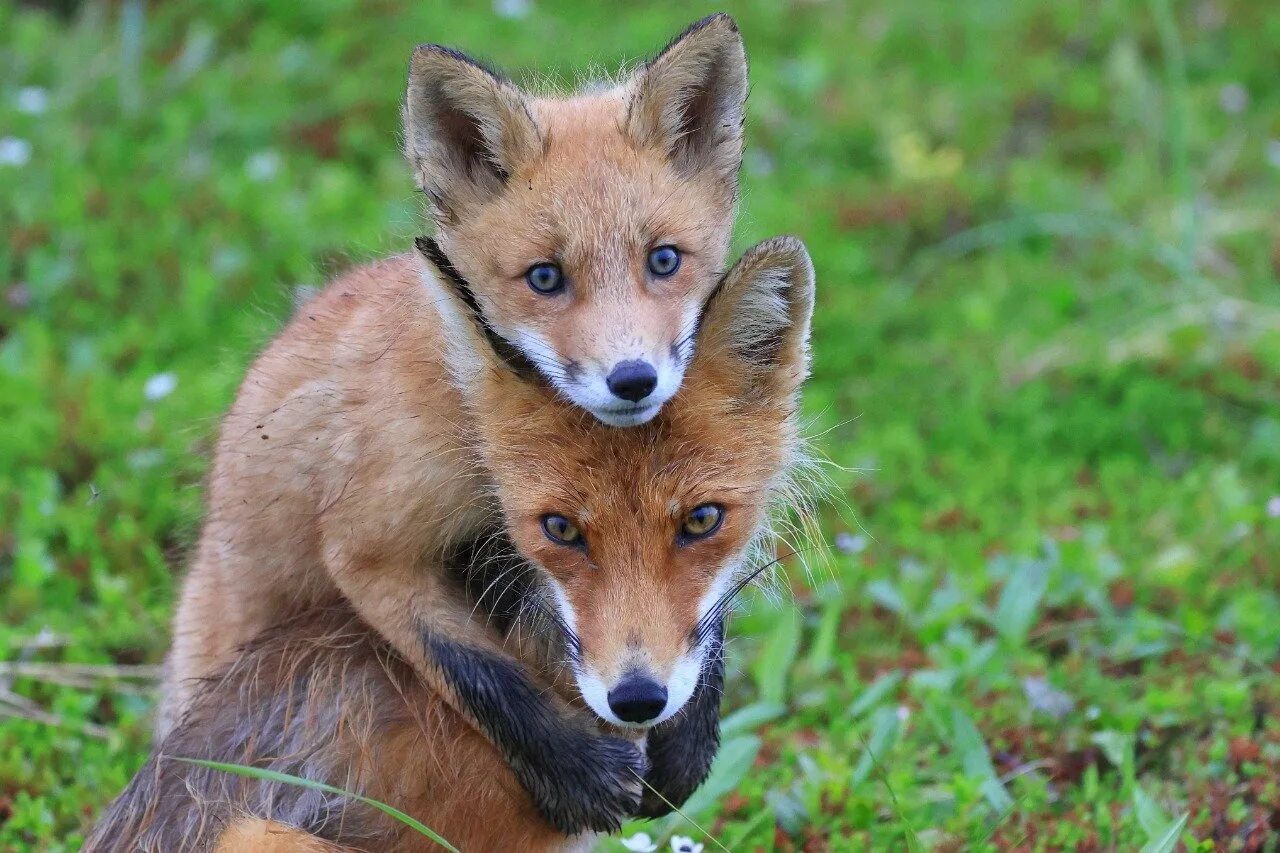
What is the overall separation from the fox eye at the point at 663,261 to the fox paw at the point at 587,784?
1419 millimetres

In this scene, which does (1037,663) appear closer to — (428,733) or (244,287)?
(428,733)

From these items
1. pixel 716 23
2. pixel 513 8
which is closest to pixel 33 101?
pixel 513 8

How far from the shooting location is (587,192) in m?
4.47

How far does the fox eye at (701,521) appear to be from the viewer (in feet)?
12.4

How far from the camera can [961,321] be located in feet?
27.5

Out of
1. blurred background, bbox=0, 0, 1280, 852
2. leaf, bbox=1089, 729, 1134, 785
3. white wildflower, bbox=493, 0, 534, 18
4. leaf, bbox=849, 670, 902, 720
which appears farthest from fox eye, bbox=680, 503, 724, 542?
white wildflower, bbox=493, 0, 534, 18

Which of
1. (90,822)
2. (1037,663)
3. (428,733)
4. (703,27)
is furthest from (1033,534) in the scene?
(90,822)

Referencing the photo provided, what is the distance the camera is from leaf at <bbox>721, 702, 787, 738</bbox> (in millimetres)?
5133


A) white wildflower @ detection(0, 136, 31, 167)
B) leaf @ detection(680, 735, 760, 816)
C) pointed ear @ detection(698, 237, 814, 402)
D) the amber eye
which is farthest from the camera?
white wildflower @ detection(0, 136, 31, 167)

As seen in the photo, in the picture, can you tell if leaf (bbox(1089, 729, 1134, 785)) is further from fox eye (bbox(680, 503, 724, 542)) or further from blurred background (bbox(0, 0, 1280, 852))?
fox eye (bbox(680, 503, 724, 542))

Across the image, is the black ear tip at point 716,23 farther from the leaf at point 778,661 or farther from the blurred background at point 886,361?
the leaf at point 778,661

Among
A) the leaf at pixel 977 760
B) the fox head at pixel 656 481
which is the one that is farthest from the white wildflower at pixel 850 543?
the fox head at pixel 656 481

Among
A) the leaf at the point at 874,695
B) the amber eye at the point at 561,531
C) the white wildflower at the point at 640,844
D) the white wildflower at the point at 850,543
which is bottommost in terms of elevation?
the white wildflower at the point at 850,543

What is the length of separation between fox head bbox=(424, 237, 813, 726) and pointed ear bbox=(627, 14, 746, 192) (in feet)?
3.20
